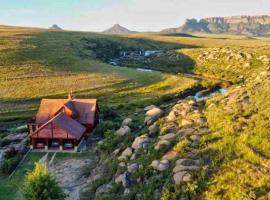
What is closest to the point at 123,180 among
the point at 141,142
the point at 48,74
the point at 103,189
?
the point at 103,189

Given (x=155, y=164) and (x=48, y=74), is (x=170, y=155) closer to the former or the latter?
(x=155, y=164)

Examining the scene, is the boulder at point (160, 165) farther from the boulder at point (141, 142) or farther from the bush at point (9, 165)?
the bush at point (9, 165)

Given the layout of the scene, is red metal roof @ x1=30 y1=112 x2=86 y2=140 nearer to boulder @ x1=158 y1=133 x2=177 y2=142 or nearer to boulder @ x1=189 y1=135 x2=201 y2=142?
boulder @ x1=158 y1=133 x2=177 y2=142

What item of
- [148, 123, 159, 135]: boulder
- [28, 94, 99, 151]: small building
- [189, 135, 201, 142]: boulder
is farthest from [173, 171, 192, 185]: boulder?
[28, 94, 99, 151]: small building

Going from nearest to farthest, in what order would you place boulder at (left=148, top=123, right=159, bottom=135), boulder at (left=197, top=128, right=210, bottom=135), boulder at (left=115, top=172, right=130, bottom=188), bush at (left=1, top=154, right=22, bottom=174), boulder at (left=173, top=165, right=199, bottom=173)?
boulder at (left=173, top=165, right=199, bottom=173)
boulder at (left=115, top=172, right=130, bottom=188)
boulder at (left=197, top=128, right=210, bottom=135)
boulder at (left=148, top=123, right=159, bottom=135)
bush at (left=1, top=154, right=22, bottom=174)

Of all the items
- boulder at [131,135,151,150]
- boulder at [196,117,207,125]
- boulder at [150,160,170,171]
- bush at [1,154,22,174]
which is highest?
boulder at [196,117,207,125]

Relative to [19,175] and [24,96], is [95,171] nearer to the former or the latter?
[19,175]

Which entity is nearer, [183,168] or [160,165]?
[183,168]
